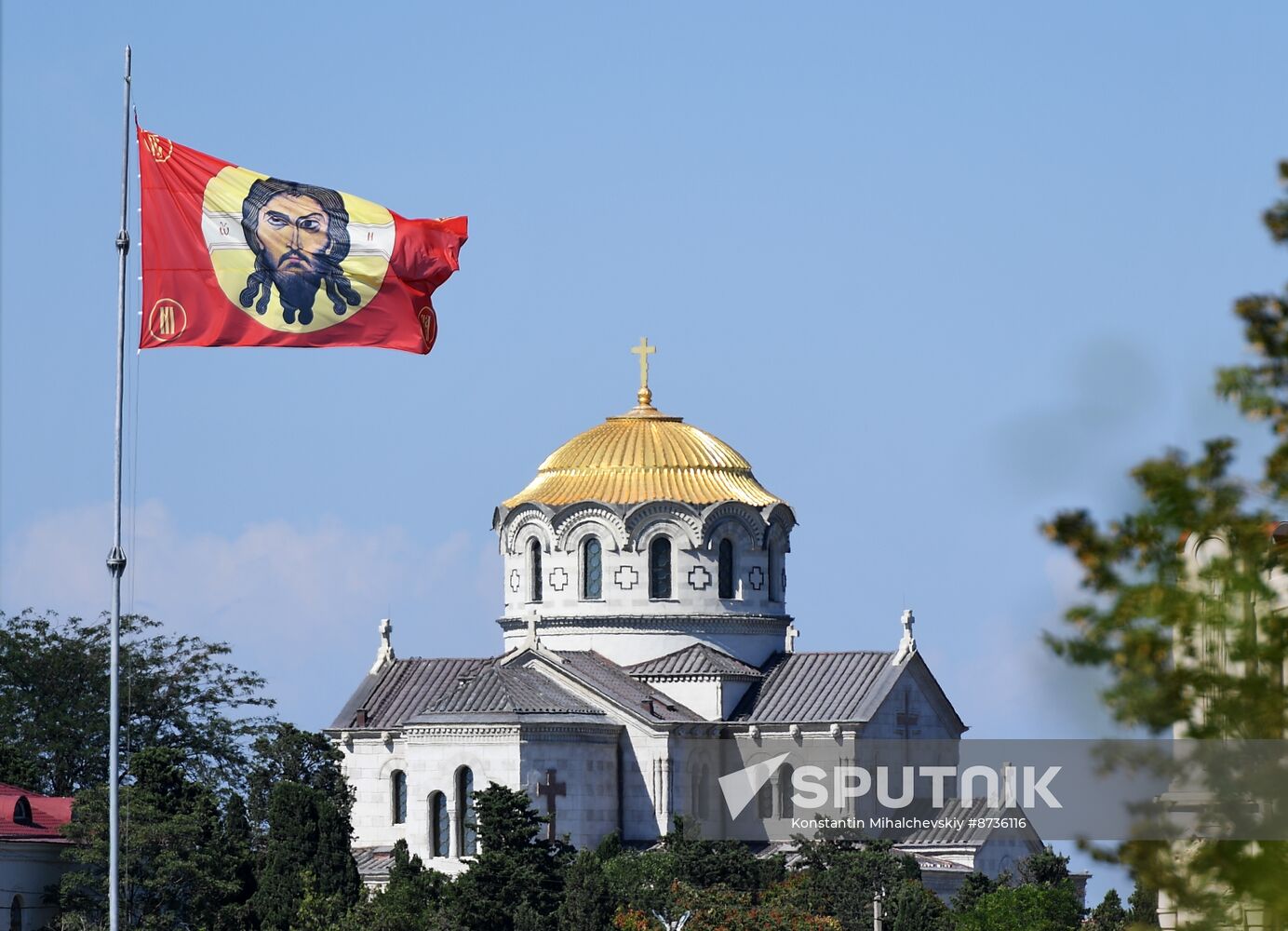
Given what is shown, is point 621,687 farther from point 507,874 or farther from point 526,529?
point 507,874

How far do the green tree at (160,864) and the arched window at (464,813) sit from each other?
10788mm

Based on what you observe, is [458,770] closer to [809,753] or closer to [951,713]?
[809,753]

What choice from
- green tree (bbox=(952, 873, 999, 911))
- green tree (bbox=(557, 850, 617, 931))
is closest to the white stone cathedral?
A: green tree (bbox=(952, 873, 999, 911))

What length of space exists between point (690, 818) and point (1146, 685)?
59386 mm

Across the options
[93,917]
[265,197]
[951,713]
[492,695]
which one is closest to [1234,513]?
[265,197]

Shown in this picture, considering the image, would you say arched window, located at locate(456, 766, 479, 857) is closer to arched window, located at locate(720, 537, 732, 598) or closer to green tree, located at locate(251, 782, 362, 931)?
green tree, located at locate(251, 782, 362, 931)

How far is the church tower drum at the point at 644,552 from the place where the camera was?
8050 cm

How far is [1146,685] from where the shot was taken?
1925 cm

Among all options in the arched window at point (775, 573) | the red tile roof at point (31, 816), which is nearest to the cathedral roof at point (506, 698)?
the arched window at point (775, 573)

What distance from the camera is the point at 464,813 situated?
7650 centimetres

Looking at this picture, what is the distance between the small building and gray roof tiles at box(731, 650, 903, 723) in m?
21.4

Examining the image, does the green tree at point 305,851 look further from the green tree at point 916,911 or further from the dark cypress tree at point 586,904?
the green tree at point 916,911

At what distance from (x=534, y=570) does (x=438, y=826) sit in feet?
26.9

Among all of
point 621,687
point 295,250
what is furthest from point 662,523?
point 295,250
